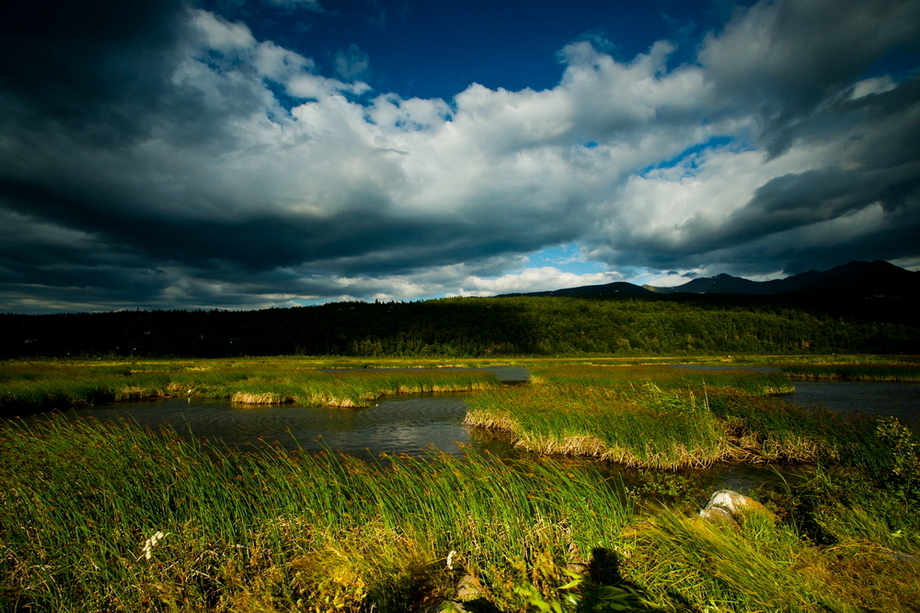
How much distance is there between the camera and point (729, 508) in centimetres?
744

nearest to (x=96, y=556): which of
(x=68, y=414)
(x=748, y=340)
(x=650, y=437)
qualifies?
(x=650, y=437)

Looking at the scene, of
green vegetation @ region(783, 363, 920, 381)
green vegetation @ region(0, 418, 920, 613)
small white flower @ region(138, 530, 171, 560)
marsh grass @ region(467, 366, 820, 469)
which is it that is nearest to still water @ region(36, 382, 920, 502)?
marsh grass @ region(467, 366, 820, 469)

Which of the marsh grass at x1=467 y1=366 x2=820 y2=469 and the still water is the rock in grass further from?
the marsh grass at x1=467 y1=366 x2=820 y2=469

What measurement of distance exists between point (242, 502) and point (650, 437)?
39.5ft

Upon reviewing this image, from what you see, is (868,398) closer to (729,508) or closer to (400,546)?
(729,508)

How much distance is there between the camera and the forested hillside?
10638 cm

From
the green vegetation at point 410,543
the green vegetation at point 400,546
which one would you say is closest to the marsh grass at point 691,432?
the green vegetation at point 410,543

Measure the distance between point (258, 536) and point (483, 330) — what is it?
395 feet

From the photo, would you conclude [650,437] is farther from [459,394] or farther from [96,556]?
[459,394]

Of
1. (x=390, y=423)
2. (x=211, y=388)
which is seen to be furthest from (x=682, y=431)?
(x=211, y=388)

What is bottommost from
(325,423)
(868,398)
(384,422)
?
A: (868,398)

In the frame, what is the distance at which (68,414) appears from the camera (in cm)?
2439

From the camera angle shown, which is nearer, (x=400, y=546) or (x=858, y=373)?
(x=400, y=546)

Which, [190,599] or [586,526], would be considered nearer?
[190,599]
